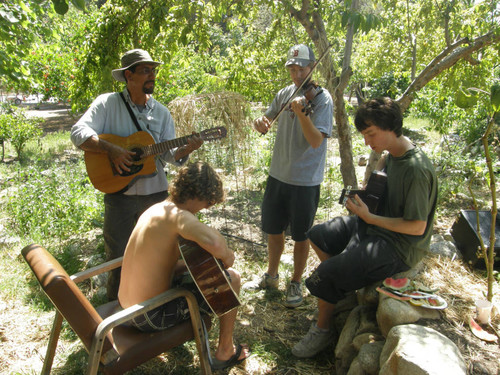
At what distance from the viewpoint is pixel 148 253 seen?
1965mm

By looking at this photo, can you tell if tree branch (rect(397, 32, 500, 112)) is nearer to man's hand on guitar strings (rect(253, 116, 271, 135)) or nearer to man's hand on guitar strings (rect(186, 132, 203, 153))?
man's hand on guitar strings (rect(253, 116, 271, 135))

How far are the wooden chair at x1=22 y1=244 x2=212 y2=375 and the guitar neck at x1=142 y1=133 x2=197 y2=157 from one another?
923mm

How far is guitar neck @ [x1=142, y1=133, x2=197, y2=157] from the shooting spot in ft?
9.20

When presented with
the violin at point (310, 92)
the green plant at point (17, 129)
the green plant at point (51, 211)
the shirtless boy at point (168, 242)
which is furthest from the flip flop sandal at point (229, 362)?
the green plant at point (17, 129)

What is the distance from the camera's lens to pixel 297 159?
2904mm

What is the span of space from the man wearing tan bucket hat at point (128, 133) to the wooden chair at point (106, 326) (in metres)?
0.66

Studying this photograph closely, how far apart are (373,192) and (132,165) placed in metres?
1.66

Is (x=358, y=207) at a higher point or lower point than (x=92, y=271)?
higher

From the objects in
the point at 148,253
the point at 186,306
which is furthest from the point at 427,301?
the point at 148,253

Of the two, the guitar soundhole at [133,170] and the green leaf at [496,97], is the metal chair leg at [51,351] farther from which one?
the green leaf at [496,97]

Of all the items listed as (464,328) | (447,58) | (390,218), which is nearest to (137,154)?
(390,218)

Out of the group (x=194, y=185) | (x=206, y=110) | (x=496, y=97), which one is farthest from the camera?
(x=206, y=110)

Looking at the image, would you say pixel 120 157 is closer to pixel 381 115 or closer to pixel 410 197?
pixel 381 115

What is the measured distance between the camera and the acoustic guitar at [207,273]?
6.43 feet
